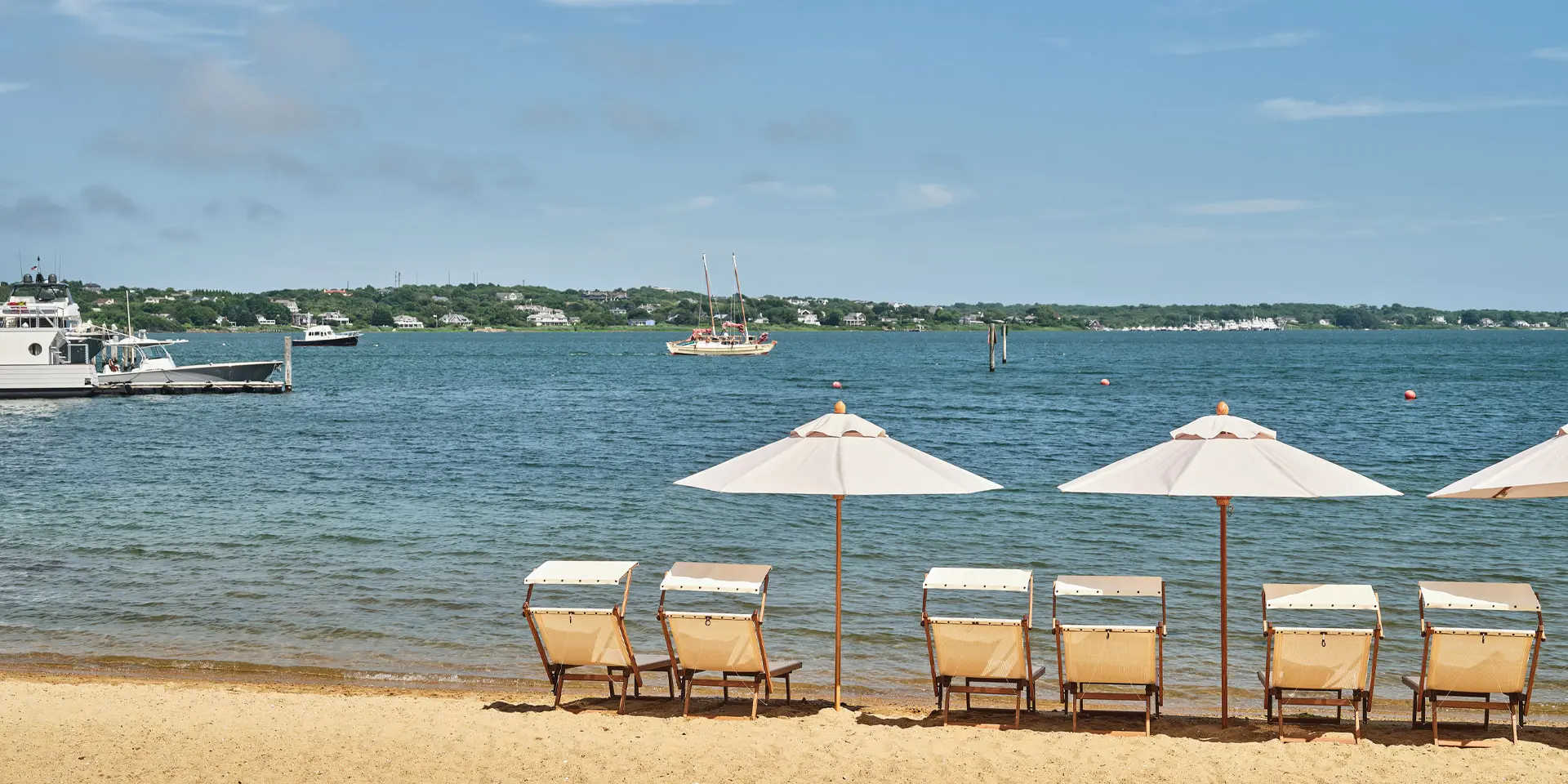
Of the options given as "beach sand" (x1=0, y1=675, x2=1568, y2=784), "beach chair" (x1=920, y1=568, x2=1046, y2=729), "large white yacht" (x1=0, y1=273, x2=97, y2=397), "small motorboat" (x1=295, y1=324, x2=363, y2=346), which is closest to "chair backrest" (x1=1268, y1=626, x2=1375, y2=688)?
"beach sand" (x1=0, y1=675, x2=1568, y2=784)

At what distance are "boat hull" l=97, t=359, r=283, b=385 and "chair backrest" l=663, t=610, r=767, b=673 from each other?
5210 cm

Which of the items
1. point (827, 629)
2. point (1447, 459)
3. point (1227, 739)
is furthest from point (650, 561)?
point (1447, 459)

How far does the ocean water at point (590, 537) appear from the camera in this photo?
12211 millimetres

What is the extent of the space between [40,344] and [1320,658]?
5535cm

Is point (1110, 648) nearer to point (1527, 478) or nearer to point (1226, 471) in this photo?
point (1226, 471)

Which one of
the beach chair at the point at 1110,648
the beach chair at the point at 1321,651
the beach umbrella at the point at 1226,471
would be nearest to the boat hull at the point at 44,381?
the beach chair at the point at 1110,648

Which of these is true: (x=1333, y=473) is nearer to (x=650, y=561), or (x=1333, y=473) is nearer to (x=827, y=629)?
(x=827, y=629)

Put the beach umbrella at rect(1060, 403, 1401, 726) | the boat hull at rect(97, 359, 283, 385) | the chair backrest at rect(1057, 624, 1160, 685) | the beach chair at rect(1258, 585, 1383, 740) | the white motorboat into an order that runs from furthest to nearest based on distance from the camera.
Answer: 1. the white motorboat
2. the boat hull at rect(97, 359, 283, 385)
3. the chair backrest at rect(1057, 624, 1160, 685)
4. the beach chair at rect(1258, 585, 1383, 740)
5. the beach umbrella at rect(1060, 403, 1401, 726)

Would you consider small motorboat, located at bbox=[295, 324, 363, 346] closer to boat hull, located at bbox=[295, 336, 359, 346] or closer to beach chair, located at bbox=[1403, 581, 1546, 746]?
boat hull, located at bbox=[295, 336, 359, 346]

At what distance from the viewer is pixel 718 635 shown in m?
8.57

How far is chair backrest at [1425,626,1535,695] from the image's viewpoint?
7.87 m

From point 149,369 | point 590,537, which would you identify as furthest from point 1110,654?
point 149,369

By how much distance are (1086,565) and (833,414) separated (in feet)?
28.5

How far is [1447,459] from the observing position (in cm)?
3222
